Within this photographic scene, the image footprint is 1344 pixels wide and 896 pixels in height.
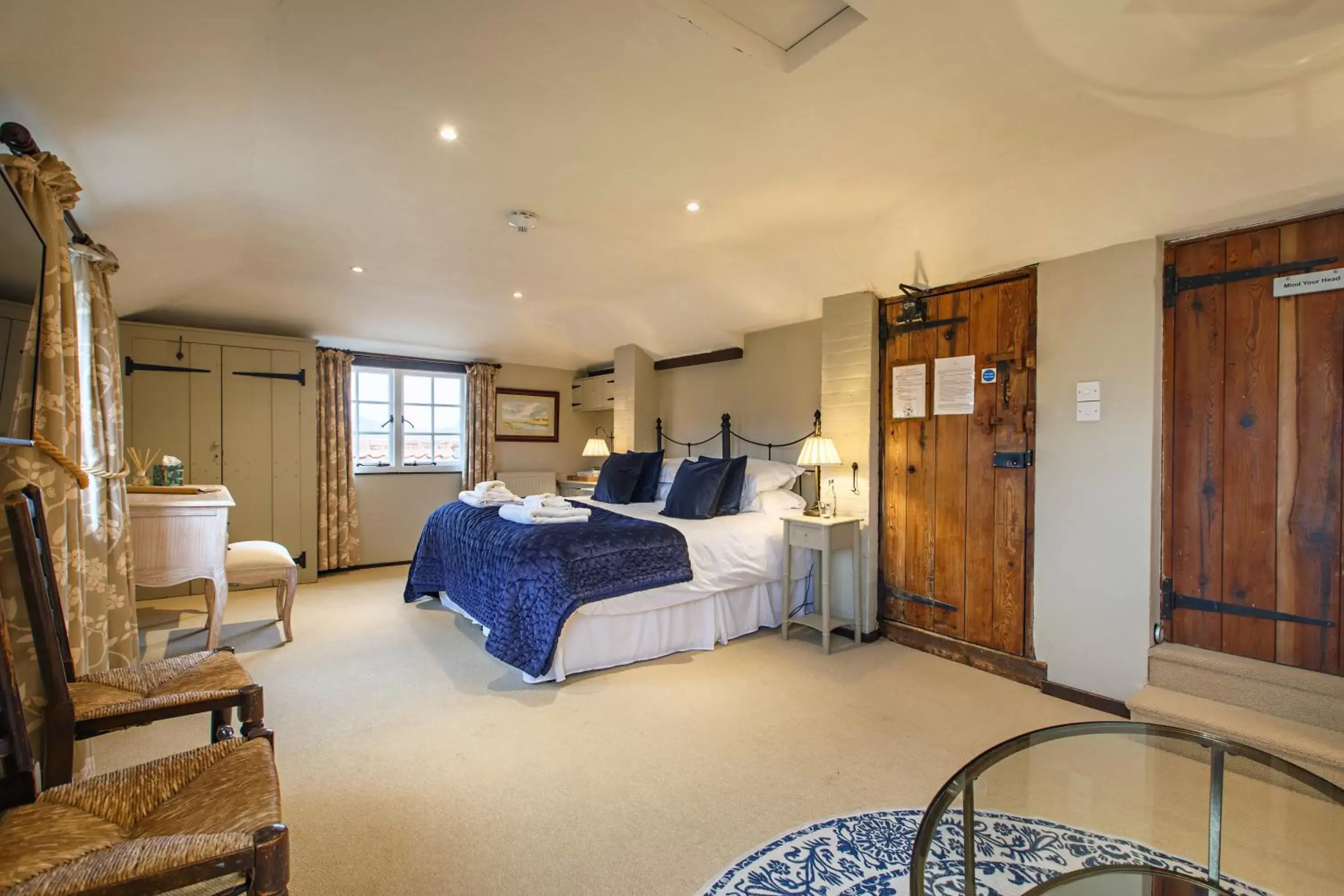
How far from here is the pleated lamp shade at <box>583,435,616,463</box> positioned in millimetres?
6023

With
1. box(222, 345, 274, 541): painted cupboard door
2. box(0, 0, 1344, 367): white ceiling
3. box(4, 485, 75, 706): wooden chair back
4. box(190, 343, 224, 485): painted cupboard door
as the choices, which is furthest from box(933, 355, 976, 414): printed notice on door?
box(190, 343, 224, 485): painted cupboard door

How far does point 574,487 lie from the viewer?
21.3ft

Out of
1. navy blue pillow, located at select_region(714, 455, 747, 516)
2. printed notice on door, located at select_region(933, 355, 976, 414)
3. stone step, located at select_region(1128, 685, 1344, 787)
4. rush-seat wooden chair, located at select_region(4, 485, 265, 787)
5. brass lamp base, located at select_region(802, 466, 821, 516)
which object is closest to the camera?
rush-seat wooden chair, located at select_region(4, 485, 265, 787)

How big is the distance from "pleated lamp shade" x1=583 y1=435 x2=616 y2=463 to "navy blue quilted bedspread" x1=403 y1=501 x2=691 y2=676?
2.33 m

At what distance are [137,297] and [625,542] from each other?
149 inches

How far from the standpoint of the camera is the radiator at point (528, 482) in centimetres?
634

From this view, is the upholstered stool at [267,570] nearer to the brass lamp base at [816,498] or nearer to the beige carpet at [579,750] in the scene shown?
the beige carpet at [579,750]

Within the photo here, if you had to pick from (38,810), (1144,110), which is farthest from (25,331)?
(1144,110)

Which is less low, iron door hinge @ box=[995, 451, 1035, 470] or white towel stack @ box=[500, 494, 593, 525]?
iron door hinge @ box=[995, 451, 1035, 470]

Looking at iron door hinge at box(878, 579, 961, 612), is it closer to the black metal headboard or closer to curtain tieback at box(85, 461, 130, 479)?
the black metal headboard

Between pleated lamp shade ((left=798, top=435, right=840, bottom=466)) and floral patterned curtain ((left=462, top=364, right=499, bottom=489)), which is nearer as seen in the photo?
pleated lamp shade ((left=798, top=435, right=840, bottom=466))

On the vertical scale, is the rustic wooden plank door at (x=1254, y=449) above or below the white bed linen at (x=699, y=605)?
above

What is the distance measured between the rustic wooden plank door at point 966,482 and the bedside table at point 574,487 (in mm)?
3344

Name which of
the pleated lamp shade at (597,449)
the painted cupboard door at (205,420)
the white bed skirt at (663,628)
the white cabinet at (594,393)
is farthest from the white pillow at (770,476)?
the painted cupboard door at (205,420)
